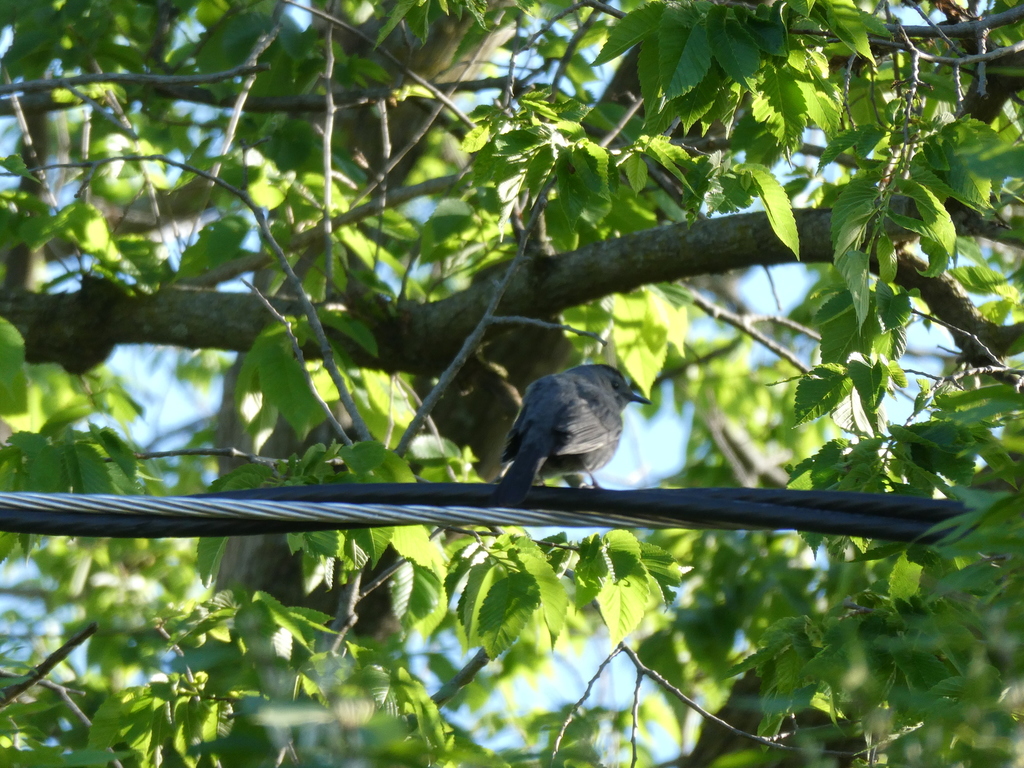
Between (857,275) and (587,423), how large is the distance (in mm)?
1234

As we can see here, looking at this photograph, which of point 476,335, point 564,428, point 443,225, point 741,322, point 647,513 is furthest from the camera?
point 741,322

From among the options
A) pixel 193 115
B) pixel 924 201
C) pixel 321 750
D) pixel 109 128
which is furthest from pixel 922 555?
Answer: pixel 193 115

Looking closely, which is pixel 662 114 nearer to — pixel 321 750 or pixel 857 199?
pixel 857 199

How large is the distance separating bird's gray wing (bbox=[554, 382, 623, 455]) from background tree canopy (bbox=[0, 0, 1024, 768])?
1.41ft

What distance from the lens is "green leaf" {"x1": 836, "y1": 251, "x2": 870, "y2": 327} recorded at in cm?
302

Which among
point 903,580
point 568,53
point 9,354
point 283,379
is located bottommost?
point 903,580

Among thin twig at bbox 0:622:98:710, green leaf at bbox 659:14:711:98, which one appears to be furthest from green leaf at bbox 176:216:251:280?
green leaf at bbox 659:14:711:98

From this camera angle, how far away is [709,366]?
8.84 metres

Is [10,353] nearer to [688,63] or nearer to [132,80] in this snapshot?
[132,80]

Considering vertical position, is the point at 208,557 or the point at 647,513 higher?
the point at 208,557

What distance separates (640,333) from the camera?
5059 mm

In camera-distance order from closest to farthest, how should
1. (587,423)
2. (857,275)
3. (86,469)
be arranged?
(857,275) < (86,469) < (587,423)

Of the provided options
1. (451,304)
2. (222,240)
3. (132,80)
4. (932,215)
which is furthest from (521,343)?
(932,215)

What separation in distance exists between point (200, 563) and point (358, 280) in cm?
204
